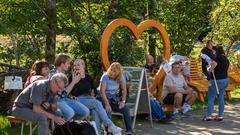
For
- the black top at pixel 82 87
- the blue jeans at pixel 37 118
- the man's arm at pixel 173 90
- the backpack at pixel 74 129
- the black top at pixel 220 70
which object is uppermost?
the black top at pixel 220 70

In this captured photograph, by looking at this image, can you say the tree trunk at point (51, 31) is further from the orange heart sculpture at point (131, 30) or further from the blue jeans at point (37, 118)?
the blue jeans at point (37, 118)

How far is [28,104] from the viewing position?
675 cm

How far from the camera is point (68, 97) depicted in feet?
25.7

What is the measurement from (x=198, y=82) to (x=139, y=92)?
402 centimetres

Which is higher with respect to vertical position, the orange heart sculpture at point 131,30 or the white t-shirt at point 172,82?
the orange heart sculpture at point 131,30

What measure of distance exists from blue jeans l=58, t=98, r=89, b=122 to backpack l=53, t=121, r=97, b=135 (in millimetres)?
345

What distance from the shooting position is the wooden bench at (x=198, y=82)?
1217 centimetres

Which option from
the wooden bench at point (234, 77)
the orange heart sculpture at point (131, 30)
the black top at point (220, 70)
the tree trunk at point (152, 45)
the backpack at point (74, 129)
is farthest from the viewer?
the tree trunk at point (152, 45)

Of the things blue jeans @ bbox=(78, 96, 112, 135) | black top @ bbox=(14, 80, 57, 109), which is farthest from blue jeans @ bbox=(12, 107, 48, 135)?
blue jeans @ bbox=(78, 96, 112, 135)

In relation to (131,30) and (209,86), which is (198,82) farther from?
(131,30)

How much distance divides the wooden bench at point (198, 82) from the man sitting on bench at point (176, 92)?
2163mm

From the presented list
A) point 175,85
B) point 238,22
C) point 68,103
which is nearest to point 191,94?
point 175,85

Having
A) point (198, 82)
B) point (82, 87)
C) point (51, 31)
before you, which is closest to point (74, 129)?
point (82, 87)

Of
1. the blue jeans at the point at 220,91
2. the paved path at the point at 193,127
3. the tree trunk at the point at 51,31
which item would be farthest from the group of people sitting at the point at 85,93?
the tree trunk at the point at 51,31
